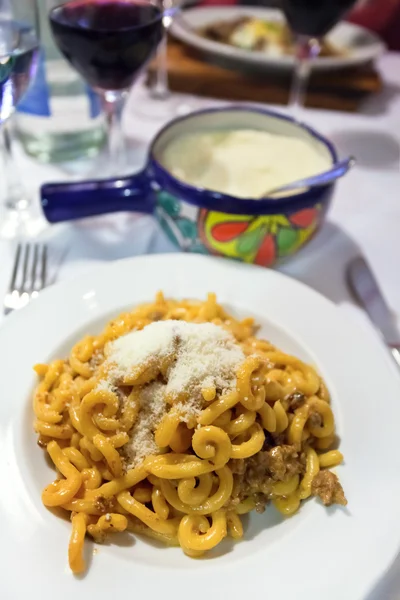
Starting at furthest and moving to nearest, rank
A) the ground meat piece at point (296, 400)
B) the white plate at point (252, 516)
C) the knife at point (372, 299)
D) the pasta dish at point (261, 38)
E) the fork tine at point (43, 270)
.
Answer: the pasta dish at point (261, 38)
the fork tine at point (43, 270)
the knife at point (372, 299)
the ground meat piece at point (296, 400)
the white plate at point (252, 516)

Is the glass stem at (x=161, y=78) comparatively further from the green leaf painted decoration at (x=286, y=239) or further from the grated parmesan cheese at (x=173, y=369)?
the grated parmesan cheese at (x=173, y=369)

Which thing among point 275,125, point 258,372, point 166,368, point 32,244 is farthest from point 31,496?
point 275,125

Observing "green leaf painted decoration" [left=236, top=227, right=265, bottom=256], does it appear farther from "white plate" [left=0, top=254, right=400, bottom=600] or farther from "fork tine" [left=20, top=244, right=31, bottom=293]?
"fork tine" [left=20, top=244, right=31, bottom=293]

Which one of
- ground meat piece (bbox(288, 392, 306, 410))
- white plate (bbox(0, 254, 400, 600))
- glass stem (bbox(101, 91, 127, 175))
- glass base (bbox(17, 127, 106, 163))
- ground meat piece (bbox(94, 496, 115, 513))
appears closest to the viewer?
white plate (bbox(0, 254, 400, 600))

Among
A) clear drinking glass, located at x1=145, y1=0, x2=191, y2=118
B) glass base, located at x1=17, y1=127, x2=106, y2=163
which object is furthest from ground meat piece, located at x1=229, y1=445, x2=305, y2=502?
clear drinking glass, located at x1=145, y1=0, x2=191, y2=118

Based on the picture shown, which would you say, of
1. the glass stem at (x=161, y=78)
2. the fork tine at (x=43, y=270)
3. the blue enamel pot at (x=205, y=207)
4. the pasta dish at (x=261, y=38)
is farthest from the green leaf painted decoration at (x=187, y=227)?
the pasta dish at (x=261, y=38)

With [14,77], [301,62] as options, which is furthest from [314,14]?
[14,77]
